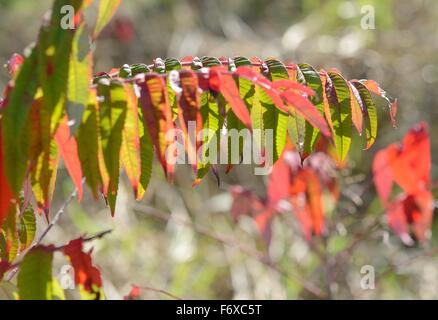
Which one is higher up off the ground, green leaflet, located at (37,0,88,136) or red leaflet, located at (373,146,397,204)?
red leaflet, located at (373,146,397,204)

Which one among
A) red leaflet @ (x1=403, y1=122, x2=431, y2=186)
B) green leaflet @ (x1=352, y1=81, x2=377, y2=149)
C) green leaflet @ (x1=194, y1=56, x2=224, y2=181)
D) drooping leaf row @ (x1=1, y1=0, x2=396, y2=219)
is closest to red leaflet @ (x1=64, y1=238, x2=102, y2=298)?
drooping leaf row @ (x1=1, y1=0, x2=396, y2=219)

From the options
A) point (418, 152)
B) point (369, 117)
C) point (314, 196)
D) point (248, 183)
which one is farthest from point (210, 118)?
point (248, 183)

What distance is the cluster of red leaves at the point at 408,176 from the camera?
63.1 inches

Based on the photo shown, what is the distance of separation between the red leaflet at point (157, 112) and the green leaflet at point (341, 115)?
26 cm

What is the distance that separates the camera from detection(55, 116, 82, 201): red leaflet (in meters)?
0.86

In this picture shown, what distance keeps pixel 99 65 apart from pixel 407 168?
2.79 metres

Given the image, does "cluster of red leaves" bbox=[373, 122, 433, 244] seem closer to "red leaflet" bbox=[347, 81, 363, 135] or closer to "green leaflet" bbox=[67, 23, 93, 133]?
"red leaflet" bbox=[347, 81, 363, 135]

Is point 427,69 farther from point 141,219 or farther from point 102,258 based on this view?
point 102,258

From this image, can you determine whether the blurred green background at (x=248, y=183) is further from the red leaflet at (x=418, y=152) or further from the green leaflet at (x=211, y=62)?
the green leaflet at (x=211, y=62)

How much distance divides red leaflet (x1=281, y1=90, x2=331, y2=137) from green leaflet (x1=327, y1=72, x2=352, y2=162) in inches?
5.7

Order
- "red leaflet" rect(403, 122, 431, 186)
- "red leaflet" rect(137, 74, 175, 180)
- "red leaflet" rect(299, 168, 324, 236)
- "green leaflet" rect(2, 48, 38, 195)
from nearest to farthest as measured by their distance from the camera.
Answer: "green leaflet" rect(2, 48, 38, 195) → "red leaflet" rect(137, 74, 175, 180) → "red leaflet" rect(403, 122, 431, 186) → "red leaflet" rect(299, 168, 324, 236)

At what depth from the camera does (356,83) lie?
104cm

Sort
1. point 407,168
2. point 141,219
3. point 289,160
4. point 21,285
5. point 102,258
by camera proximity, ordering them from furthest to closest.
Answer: point 141,219 < point 102,258 < point 289,160 < point 407,168 < point 21,285

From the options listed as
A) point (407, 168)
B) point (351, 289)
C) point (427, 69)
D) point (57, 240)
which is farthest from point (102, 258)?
point (427, 69)
